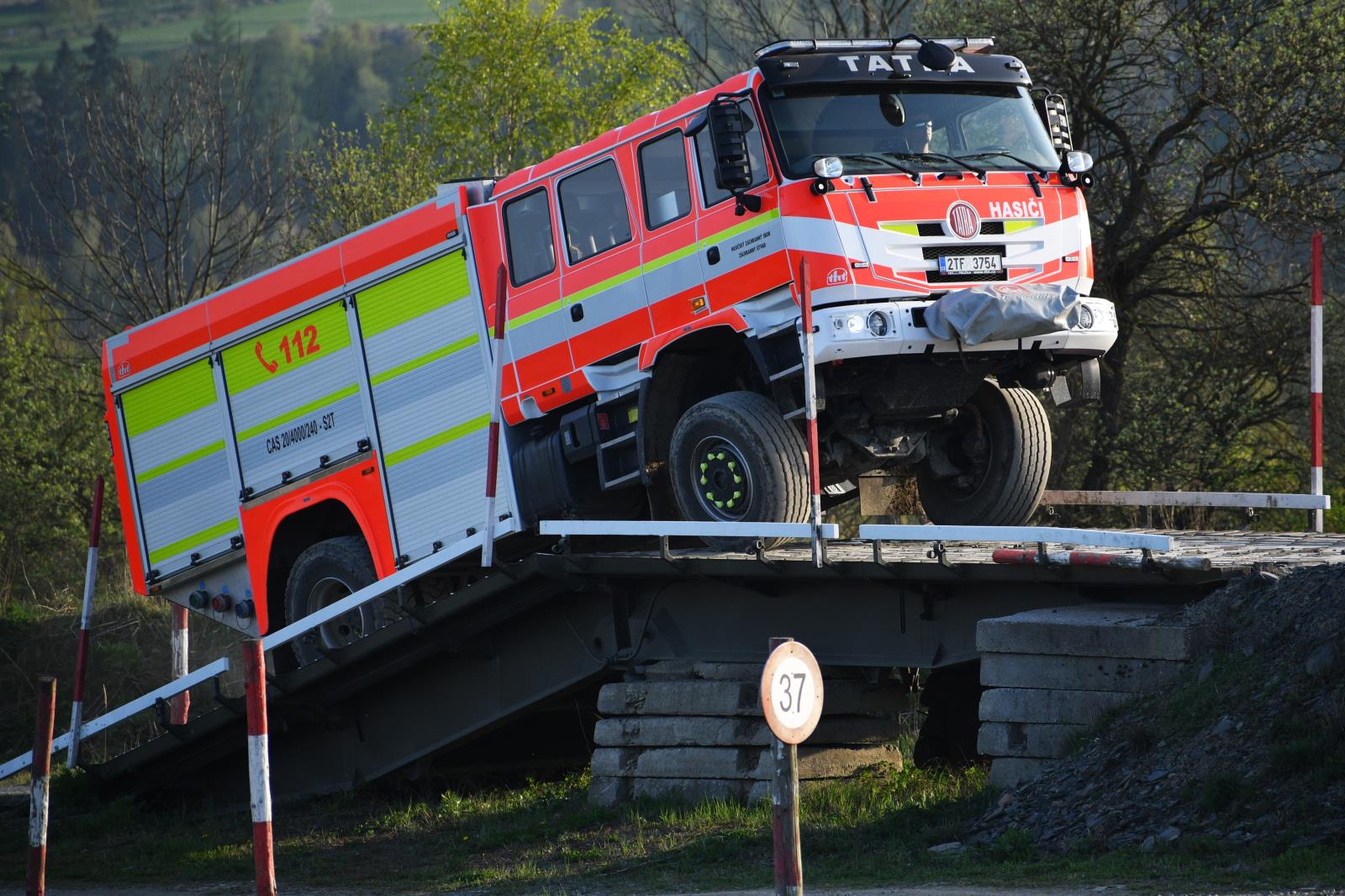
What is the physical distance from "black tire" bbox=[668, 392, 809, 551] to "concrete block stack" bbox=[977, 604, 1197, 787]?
5.34 feet

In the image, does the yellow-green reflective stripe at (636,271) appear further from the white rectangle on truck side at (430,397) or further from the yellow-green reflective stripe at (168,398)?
the yellow-green reflective stripe at (168,398)

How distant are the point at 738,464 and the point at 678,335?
92 cm

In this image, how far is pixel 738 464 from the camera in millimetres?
10242

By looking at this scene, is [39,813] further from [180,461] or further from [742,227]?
[180,461]

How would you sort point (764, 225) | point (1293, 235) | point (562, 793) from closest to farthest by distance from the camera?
point (764, 225) → point (562, 793) → point (1293, 235)

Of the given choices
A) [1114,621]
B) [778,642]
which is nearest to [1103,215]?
[1114,621]

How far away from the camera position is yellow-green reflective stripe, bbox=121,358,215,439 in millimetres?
13211

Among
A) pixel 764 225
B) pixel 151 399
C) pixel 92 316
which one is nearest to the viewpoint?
pixel 764 225

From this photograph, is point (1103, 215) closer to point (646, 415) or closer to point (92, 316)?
point (646, 415)

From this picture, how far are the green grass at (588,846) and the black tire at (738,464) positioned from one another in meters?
1.67

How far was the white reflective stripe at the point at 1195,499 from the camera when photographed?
33.3 feet

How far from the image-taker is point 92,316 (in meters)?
25.9

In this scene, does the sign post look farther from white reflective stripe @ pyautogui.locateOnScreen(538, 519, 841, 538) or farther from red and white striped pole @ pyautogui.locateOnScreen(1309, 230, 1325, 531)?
red and white striped pole @ pyautogui.locateOnScreen(1309, 230, 1325, 531)

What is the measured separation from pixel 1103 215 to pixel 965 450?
8.66 meters
